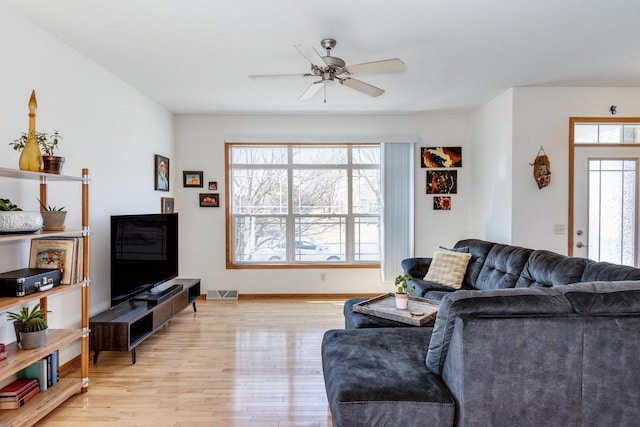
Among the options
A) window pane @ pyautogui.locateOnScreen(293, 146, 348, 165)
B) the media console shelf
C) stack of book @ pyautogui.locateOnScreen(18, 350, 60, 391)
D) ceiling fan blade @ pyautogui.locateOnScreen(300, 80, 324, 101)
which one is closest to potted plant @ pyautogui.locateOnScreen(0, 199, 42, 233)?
stack of book @ pyautogui.locateOnScreen(18, 350, 60, 391)

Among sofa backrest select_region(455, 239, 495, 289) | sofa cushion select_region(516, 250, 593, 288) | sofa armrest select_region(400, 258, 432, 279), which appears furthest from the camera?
sofa armrest select_region(400, 258, 432, 279)

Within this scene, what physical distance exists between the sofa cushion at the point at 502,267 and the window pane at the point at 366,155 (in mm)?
2125

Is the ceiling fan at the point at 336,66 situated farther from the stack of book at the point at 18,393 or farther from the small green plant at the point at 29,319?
the stack of book at the point at 18,393

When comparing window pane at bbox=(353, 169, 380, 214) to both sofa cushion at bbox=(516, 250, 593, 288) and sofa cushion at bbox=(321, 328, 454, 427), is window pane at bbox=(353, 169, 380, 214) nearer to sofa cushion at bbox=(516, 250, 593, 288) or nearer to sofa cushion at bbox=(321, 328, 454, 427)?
sofa cushion at bbox=(516, 250, 593, 288)

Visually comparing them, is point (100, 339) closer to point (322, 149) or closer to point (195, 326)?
point (195, 326)

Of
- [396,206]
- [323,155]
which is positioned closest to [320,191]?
[323,155]

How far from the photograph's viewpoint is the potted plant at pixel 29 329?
2135 mm

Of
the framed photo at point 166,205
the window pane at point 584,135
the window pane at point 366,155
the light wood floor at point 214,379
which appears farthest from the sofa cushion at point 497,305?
the framed photo at point 166,205

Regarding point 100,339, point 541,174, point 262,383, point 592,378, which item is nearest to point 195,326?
point 100,339

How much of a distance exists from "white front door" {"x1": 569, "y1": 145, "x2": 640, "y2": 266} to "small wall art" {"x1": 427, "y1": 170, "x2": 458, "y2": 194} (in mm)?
1500

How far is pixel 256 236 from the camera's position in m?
5.14

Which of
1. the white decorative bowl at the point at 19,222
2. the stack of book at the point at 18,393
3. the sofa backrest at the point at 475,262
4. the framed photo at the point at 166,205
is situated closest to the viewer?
the white decorative bowl at the point at 19,222

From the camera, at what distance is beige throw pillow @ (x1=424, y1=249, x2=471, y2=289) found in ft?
12.4

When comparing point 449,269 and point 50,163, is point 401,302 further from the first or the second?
point 50,163
